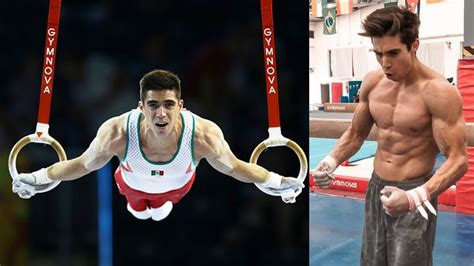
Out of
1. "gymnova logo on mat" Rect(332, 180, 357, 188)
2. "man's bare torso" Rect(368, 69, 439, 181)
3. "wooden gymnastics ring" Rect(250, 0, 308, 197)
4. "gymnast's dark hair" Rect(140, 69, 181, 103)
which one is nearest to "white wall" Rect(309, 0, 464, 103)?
"gymnova logo on mat" Rect(332, 180, 357, 188)

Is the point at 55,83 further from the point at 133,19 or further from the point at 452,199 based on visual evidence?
the point at 452,199

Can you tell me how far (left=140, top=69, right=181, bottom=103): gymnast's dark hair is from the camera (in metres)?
1.80

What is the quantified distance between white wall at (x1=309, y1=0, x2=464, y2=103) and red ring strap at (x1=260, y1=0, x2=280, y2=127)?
27.5 ft

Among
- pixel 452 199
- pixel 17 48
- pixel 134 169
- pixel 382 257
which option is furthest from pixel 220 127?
pixel 452 199

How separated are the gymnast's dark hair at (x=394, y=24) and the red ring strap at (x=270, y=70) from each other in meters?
0.39

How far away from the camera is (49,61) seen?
1756mm

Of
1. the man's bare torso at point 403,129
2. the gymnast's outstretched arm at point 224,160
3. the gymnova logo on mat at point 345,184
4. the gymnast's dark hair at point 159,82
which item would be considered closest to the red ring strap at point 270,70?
the gymnast's outstretched arm at point 224,160

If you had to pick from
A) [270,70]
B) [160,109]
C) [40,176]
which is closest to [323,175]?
[270,70]

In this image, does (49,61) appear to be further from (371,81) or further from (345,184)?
(345,184)

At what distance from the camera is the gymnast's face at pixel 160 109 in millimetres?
1780

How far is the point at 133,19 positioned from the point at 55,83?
386mm

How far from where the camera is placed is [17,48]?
5.74 ft

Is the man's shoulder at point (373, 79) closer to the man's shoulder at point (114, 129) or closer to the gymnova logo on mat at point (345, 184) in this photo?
the man's shoulder at point (114, 129)

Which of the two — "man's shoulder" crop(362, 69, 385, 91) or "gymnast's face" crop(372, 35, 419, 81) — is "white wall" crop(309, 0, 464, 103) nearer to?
"man's shoulder" crop(362, 69, 385, 91)
